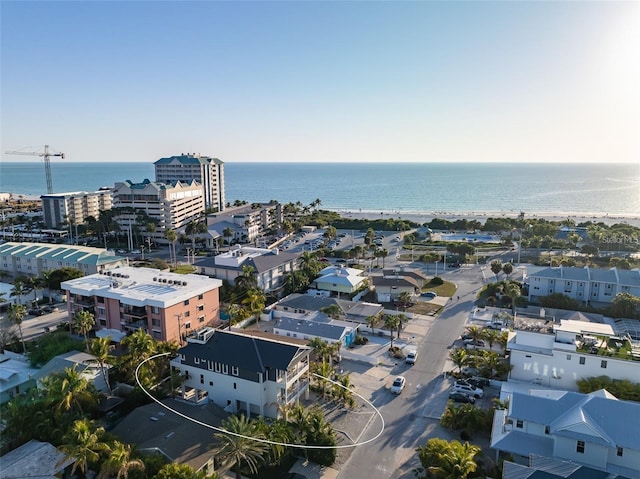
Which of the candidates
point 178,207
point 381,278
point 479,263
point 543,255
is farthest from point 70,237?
point 543,255

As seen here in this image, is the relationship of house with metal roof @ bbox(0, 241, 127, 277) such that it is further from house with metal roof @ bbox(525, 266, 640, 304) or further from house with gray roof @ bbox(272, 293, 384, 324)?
house with metal roof @ bbox(525, 266, 640, 304)

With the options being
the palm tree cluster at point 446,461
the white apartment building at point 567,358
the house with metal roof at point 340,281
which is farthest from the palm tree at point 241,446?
the house with metal roof at point 340,281

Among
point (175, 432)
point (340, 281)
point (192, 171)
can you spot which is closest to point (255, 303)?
point (340, 281)

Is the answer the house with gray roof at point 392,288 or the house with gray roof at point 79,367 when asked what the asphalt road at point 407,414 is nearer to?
the house with gray roof at point 392,288

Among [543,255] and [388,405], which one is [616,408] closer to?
[388,405]

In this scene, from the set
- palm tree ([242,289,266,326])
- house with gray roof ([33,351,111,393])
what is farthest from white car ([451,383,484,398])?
house with gray roof ([33,351,111,393])

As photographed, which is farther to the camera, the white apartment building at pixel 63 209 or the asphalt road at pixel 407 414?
the white apartment building at pixel 63 209
